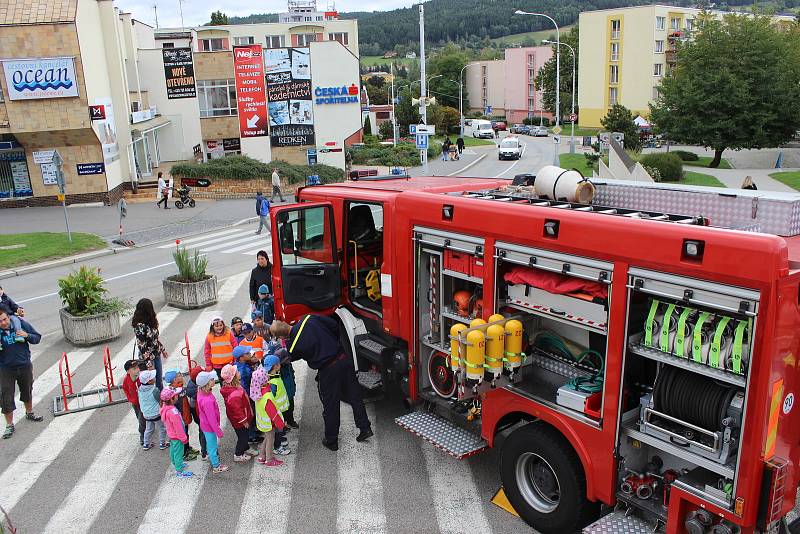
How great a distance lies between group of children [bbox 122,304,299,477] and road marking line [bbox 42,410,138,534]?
0.30 metres

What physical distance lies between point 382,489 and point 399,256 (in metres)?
2.53

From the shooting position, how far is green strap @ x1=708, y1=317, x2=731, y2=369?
15.3 feet

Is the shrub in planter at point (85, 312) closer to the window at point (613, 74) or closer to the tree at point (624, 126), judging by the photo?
the tree at point (624, 126)

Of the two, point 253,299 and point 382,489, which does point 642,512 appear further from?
point 253,299

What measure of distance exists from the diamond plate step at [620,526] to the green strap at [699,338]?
1.55m

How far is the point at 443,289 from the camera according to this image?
726 centimetres

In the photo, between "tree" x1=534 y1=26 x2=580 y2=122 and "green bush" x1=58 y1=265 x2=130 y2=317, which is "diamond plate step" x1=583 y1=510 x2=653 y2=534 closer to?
"green bush" x1=58 y1=265 x2=130 y2=317

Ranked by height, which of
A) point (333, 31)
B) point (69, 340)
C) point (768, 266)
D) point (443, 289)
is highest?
point (333, 31)

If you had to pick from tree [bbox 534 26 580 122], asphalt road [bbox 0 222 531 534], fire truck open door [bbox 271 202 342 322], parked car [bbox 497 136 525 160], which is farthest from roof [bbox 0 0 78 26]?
tree [bbox 534 26 580 122]

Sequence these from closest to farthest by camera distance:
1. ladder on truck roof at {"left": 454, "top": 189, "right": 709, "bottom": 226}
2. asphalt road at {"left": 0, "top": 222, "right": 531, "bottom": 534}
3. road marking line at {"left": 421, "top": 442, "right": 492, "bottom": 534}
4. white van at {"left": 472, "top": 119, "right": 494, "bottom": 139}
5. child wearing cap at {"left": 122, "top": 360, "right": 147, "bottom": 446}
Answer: ladder on truck roof at {"left": 454, "top": 189, "right": 709, "bottom": 226} → road marking line at {"left": 421, "top": 442, "right": 492, "bottom": 534} → asphalt road at {"left": 0, "top": 222, "right": 531, "bottom": 534} → child wearing cap at {"left": 122, "top": 360, "right": 147, "bottom": 446} → white van at {"left": 472, "top": 119, "right": 494, "bottom": 139}

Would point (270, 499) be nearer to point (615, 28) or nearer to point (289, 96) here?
point (289, 96)

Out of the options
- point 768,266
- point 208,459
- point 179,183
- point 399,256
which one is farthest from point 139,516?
point 179,183

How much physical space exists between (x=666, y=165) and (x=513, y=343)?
1111 inches

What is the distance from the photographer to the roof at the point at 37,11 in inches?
1120
